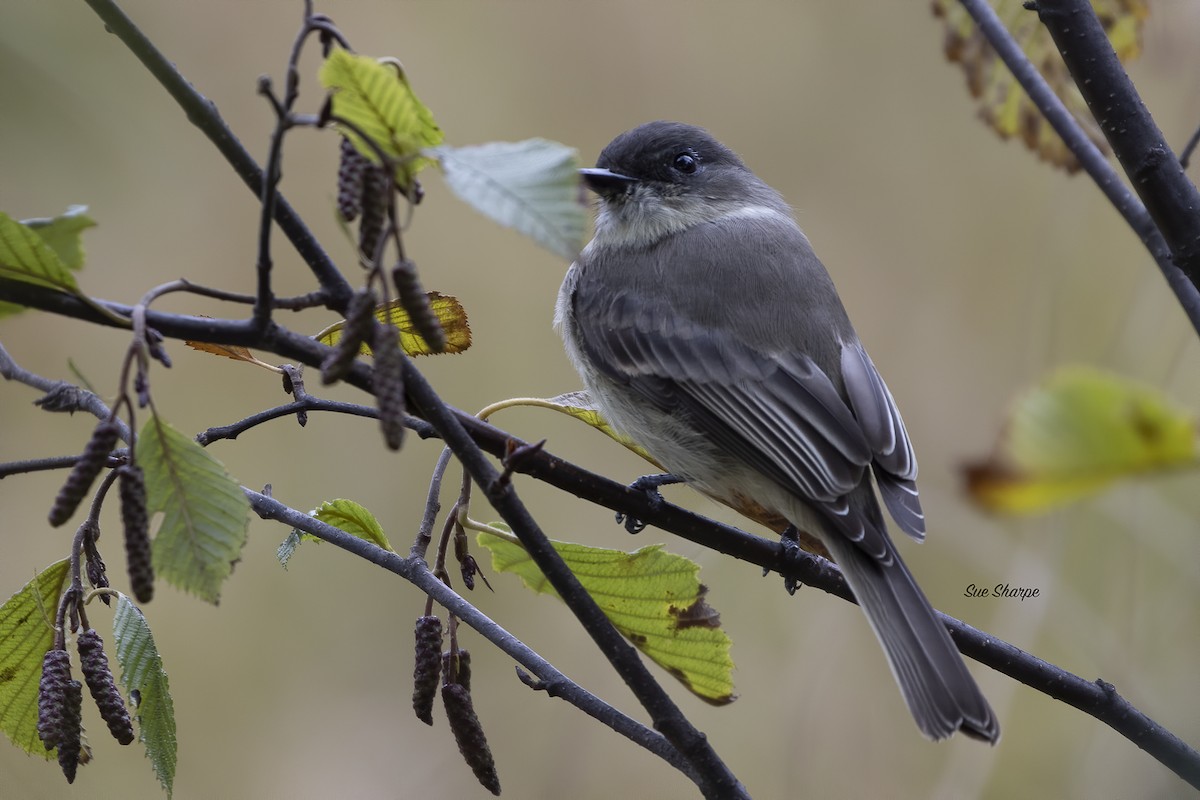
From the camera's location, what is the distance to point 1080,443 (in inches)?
26.6

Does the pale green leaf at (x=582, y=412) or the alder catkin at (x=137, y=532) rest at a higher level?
the pale green leaf at (x=582, y=412)

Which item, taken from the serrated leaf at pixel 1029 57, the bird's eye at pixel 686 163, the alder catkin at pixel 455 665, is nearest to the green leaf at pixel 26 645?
the alder catkin at pixel 455 665

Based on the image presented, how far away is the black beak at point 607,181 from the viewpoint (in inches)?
118

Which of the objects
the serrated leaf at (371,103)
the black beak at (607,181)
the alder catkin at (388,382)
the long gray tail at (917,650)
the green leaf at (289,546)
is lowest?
the long gray tail at (917,650)

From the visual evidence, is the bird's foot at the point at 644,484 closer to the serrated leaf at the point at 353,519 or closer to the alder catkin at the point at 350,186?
the serrated leaf at the point at 353,519

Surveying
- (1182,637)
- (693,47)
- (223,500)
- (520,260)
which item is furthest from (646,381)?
(693,47)

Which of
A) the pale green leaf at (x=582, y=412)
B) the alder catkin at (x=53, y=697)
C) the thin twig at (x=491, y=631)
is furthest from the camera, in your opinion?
the pale green leaf at (x=582, y=412)

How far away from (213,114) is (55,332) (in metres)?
2.97

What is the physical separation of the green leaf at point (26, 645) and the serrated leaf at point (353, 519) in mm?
358

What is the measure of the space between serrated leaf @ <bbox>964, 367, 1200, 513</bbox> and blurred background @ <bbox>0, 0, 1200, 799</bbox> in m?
2.86

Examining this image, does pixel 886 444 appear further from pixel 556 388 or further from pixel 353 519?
pixel 556 388

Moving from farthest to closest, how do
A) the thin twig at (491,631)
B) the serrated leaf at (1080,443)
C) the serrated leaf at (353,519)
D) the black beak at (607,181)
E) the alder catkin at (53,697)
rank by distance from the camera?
the black beak at (607,181) → the serrated leaf at (353,519) → the thin twig at (491,631) → the alder catkin at (53,697) → the serrated leaf at (1080,443)

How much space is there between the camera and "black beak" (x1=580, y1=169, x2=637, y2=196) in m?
2.99

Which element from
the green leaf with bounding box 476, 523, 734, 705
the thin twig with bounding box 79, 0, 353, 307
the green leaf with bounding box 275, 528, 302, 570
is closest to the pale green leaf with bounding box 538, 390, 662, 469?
the green leaf with bounding box 476, 523, 734, 705
